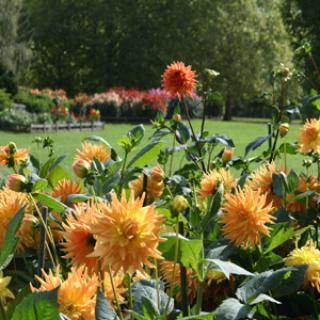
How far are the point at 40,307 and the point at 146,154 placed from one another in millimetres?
630

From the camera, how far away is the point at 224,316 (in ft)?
2.33

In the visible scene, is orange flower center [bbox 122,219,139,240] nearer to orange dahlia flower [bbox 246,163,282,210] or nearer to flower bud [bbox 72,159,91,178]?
flower bud [bbox 72,159,91,178]

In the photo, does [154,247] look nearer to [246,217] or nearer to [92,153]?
[246,217]

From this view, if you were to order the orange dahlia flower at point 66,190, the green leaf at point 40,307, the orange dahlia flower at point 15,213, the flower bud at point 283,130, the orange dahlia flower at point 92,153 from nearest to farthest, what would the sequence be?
the green leaf at point 40,307 → the orange dahlia flower at point 15,213 → the orange dahlia flower at point 66,190 → the orange dahlia flower at point 92,153 → the flower bud at point 283,130

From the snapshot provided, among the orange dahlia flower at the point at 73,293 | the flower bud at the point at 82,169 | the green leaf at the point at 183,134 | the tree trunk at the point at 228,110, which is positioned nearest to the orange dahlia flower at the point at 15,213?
the flower bud at the point at 82,169

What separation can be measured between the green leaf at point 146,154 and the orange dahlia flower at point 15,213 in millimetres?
233

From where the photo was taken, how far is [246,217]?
2.57ft

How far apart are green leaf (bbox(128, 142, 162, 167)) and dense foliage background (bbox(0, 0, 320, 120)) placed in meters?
27.3

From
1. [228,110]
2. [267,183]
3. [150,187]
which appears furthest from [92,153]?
[228,110]

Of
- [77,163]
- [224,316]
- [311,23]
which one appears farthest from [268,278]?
[311,23]

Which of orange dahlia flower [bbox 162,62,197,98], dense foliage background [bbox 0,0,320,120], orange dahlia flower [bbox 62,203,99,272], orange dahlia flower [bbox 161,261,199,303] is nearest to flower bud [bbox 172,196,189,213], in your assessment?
orange dahlia flower [bbox 62,203,99,272]

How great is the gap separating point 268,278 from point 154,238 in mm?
244

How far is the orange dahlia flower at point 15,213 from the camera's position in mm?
897

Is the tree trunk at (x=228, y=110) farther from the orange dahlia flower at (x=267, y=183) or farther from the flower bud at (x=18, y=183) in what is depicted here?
the flower bud at (x=18, y=183)
